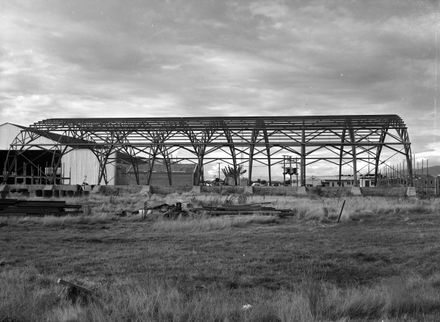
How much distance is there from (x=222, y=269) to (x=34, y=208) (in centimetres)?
1319

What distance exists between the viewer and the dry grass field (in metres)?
5.67

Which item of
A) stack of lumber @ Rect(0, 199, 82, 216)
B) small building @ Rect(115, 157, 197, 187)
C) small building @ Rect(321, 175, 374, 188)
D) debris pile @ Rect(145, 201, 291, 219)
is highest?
small building @ Rect(115, 157, 197, 187)

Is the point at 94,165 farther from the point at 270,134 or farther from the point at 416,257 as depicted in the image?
the point at 416,257

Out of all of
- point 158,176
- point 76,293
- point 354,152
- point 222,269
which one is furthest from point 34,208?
point 158,176

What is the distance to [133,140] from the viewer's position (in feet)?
127

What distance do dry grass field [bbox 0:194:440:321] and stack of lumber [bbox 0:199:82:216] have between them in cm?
215

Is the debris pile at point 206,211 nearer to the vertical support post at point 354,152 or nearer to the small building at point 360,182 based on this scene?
the vertical support post at point 354,152


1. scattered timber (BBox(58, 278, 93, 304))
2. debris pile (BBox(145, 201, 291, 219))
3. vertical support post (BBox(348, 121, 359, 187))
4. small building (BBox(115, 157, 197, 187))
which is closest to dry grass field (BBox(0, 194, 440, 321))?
scattered timber (BBox(58, 278, 93, 304))

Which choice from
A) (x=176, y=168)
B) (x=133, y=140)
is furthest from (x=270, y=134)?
(x=176, y=168)

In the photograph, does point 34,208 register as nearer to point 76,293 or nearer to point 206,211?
point 206,211

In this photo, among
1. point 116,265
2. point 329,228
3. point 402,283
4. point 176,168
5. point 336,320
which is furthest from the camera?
point 176,168

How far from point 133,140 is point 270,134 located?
37.4 feet

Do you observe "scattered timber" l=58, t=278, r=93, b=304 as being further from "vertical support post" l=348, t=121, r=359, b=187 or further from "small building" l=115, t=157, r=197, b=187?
"small building" l=115, t=157, r=197, b=187

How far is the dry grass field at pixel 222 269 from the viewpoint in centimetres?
567
